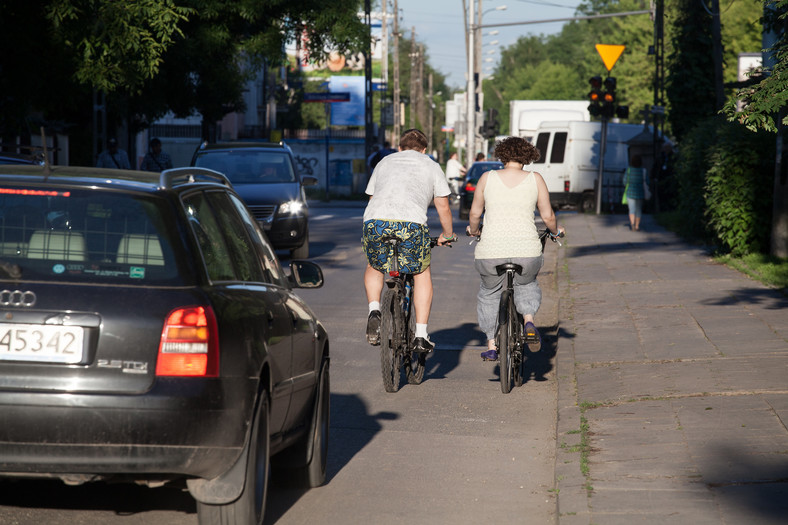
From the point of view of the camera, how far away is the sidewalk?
17.6 feet

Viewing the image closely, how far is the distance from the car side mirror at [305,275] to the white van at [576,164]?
3076 centimetres

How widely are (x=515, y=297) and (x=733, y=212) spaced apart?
953cm

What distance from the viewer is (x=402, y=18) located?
81188 mm

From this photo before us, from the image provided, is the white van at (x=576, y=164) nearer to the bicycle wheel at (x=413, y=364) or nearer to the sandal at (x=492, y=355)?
the bicycle wheel at (x=413, y=364)

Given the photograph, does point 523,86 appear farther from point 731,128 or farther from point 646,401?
point 646,401

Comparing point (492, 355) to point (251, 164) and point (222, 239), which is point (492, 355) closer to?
point (222, 239)

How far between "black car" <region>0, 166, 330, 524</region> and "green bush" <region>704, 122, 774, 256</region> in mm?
13594

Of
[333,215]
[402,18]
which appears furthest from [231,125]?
[333,215]

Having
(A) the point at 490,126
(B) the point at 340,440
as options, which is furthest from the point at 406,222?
(A) the point at 490,126

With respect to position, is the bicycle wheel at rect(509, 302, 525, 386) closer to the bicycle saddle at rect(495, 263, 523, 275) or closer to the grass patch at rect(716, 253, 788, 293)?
the bicycle saddle at rect(495, 263, 523, 275)

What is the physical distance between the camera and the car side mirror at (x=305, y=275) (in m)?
6.15

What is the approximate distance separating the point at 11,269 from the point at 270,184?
15.1 m

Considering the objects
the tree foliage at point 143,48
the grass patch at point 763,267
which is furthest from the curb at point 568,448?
the tree foliage at point 143,48

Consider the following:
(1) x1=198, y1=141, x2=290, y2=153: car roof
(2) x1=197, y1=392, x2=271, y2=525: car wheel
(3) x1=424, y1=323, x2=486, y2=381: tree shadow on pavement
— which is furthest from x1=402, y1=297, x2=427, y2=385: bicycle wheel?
(1) x1=198, y1=141, x2=290, y2=153: car roof
